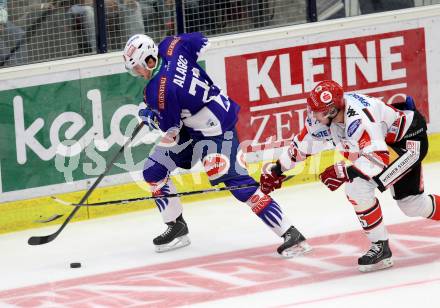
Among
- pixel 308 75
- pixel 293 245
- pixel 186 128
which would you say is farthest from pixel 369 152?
pixel 308 75

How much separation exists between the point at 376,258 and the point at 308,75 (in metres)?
2.87

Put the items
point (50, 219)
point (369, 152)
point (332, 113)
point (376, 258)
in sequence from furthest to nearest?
point (50, 219)
point (376, 258)
point (332, 113)
point (369, 152)

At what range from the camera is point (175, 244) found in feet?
25.5

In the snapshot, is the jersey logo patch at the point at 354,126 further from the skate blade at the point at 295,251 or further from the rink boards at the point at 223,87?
the rink boards at the point at 223,87

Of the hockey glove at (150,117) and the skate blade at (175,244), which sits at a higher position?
the hockey glove at (150,117)

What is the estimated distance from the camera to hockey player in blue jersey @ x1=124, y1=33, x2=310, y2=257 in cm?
722

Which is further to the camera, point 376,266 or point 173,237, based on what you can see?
point 173,237

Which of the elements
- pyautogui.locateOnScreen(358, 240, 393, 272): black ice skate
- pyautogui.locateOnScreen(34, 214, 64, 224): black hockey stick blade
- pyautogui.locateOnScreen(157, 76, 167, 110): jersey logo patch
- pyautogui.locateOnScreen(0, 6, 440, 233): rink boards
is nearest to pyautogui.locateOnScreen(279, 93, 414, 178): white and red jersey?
pyautogui.locateOnScreen(358, 240, 393, 272): black ice skate

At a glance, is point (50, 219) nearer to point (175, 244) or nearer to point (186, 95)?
point (175, 244)

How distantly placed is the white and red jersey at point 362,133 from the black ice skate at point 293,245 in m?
Result: 0.48

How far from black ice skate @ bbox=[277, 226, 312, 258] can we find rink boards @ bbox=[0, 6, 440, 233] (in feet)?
6.15

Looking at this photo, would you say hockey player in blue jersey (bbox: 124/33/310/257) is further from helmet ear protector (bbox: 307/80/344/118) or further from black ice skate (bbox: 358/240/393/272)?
helmet ear protector (bbox: 307/80/344/118)

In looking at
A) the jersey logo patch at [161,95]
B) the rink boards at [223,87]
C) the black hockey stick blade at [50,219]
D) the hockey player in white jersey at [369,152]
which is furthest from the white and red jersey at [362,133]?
the rink boards at [223,87]

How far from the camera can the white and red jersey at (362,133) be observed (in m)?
6.39
